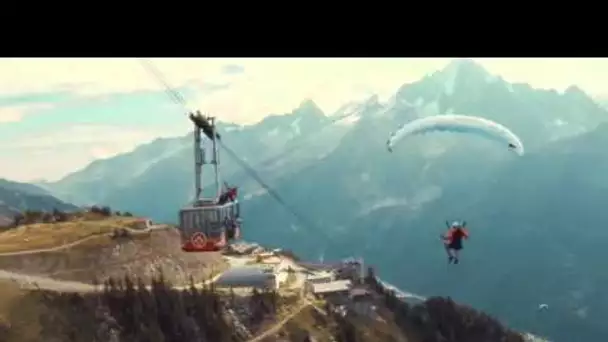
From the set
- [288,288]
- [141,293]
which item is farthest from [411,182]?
[141,293]

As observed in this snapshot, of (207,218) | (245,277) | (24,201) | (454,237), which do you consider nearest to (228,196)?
(207,218)

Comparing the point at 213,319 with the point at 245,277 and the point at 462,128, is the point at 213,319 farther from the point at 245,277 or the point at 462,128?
the point at 462,128

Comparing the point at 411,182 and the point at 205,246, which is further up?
the point at 411,182

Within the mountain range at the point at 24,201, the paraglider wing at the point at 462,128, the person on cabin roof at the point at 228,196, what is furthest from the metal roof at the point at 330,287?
the mountain range at the point at 24,201

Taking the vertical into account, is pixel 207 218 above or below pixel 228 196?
below

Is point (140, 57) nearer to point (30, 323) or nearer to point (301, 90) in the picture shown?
point (301, 90)

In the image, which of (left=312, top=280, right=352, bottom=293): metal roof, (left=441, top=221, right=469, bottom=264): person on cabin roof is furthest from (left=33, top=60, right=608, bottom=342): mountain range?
(left=312, top=280, right=352, bottom=293): metal roof
